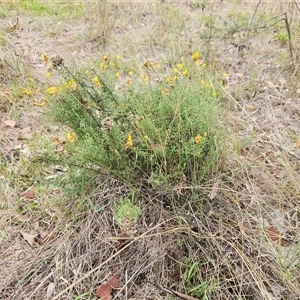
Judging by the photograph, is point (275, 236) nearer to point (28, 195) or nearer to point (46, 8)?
point (28, 195)

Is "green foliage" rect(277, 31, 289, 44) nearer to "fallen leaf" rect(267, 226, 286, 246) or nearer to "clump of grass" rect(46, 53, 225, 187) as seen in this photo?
"clump of grass" rect(46, 53, 225, 187)

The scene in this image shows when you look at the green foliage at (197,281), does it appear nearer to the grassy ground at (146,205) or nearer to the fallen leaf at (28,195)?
the grassy ground at (146,205)

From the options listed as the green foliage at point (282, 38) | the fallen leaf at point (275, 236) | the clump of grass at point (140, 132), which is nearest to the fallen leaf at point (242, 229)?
the fallen leaf at point (275, 236)

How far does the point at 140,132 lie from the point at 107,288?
2.40ft

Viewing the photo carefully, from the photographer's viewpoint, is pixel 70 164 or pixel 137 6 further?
pixel 137 6

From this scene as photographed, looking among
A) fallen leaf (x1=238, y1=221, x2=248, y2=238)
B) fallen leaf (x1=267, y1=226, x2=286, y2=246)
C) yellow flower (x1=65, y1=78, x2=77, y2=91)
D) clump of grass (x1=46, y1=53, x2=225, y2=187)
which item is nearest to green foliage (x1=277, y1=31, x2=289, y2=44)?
clump of grass (x1=46, y1=53, x2=225, y2=187)

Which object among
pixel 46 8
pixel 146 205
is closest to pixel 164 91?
pixel 146 205

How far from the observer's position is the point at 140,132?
5.59 feet

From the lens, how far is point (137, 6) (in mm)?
4336

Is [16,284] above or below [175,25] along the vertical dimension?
below

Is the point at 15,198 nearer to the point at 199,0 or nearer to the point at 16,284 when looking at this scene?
the point at 16,284

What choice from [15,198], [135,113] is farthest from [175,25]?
[15,198]

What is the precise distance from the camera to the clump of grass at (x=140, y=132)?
1659mm

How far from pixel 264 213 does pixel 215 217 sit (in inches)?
10.8
